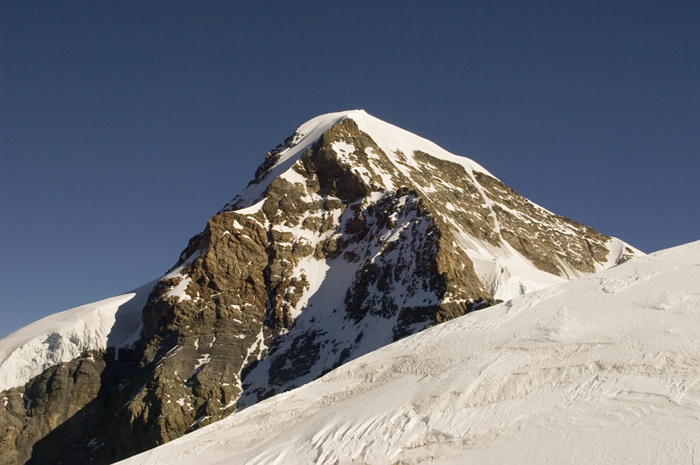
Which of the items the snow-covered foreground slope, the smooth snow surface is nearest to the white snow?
the smooth snow surface

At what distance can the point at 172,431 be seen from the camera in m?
56.1

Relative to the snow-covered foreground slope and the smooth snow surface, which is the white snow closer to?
the smooth snow surface

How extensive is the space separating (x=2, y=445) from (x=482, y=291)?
4581cm

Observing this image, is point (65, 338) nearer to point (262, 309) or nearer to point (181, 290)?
point (181, 290)

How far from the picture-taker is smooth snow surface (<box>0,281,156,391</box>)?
69375mm

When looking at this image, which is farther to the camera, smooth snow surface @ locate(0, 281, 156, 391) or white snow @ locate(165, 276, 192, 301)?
smooth snow surface @ locate(0, 281, 156, 391)

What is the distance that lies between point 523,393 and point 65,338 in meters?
66.3

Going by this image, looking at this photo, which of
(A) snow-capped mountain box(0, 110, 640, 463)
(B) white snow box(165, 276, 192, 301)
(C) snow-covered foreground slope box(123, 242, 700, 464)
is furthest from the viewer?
(B) white snow box(165, 276, 192, 301)

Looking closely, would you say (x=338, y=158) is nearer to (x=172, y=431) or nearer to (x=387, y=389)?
(x=172, y=431)

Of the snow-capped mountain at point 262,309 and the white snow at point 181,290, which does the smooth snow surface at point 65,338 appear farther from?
the white snow at point 181,290

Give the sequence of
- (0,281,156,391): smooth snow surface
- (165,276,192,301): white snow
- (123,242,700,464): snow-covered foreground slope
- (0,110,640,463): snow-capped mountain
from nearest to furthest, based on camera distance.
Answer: (123,242,700,464): snow-covered foreground slope → (0,110,640,463): snow-capped mountain → (165,276,192,301): white snow → (0,281,156,391): smooth snow surface

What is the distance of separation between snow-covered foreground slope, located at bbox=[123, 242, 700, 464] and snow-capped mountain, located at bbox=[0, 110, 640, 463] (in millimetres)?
39004

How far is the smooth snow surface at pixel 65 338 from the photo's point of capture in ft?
228

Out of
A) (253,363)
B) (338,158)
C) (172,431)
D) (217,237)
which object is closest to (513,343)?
(172,431)
